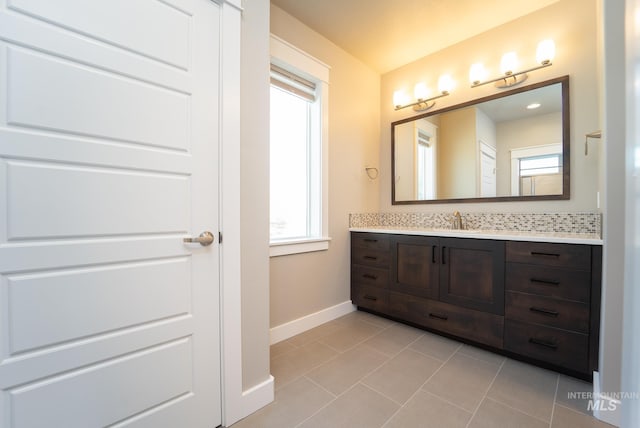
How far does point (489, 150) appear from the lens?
2.39 meters

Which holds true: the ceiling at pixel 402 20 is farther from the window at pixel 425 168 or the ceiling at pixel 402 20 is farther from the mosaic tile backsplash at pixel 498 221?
the mosaic tile backsplash at pixel 498 221

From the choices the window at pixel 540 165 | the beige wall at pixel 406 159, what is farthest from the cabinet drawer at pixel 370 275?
the window at pixel 540 165

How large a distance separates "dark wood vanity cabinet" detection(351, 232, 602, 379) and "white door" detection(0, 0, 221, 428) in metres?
1.71

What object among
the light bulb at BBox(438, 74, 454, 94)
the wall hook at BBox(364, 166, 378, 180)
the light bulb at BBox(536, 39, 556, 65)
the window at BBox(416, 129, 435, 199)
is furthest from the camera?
the wall hook at BBox(364, 166, 378, 180)

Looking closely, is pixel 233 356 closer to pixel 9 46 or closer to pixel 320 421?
pixel 320 421

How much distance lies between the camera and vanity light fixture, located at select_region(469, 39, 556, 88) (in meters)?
2.06

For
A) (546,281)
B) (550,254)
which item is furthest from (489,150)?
(546,281)

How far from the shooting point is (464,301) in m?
2.02

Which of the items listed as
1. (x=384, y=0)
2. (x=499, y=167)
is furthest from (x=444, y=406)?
(x=384, y=0)

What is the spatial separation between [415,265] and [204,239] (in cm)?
182

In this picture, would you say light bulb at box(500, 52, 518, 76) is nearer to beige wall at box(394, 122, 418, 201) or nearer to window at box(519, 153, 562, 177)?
window at box(519, 153, 562, 177)

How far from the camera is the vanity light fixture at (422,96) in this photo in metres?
2.62

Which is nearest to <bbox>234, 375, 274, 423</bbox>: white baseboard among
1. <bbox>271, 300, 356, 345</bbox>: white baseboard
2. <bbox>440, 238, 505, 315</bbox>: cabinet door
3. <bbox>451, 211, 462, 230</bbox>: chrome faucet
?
<bbox>271, 300, 356, 345</bbox>: white baseboard

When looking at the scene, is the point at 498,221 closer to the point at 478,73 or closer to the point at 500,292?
the point at 500,292
